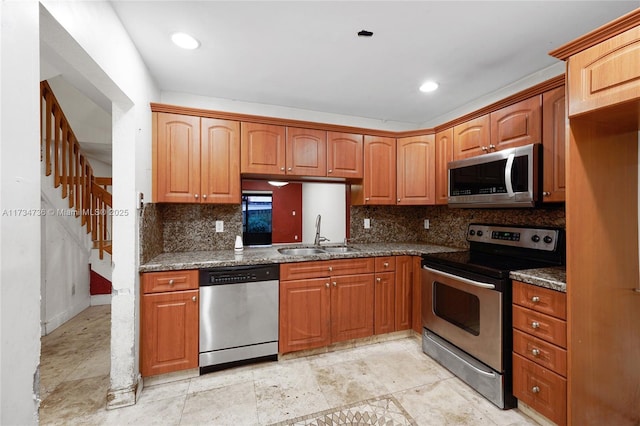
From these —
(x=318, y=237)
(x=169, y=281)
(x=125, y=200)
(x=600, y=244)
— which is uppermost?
(x=125, y=200)

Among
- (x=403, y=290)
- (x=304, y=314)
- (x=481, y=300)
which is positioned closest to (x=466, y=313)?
(x=481, y=300)

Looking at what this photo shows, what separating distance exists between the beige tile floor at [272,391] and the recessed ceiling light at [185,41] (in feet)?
7.88

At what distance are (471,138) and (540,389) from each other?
6.22ft

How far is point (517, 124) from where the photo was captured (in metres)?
2.09

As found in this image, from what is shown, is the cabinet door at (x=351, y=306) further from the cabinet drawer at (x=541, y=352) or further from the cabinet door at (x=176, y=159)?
the cabinet door at (x=176, y=159)

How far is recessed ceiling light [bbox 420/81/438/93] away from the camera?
8.07 ft

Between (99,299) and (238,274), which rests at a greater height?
(238,274)

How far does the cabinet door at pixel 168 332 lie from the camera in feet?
6.60

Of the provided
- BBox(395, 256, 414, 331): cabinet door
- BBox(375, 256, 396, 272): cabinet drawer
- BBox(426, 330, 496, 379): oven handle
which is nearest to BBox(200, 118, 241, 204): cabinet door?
BBox(375, 256, 396, 272): cabinet drawer

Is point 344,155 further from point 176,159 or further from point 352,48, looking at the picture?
point 176,159

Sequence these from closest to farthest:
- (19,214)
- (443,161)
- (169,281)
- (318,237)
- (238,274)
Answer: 1. (19,214)
2. (169,281)
3. (238,274)
4. (443,161)
5. (318,237)

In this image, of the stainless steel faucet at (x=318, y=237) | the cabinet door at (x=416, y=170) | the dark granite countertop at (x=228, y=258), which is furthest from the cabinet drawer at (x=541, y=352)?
the stainless steel faucet at (x=318, y=237)

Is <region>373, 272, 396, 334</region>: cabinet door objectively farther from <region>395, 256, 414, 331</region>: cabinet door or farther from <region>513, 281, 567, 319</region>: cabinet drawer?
<region>513, 281, 567, 319</region>: cabinet drawer

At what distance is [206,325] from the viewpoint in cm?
214
